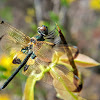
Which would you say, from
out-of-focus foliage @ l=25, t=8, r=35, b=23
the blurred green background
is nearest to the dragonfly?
the blurred green background

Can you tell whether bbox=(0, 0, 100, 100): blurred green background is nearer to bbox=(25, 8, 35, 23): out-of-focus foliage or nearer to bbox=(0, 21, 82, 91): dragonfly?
bbox=(25, 8, 35, 23): out-of-focus foliage

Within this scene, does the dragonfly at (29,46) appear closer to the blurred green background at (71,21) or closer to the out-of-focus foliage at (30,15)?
the blurred green background at (71,21)

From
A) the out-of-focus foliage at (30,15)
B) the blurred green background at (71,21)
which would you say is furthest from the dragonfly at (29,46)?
the out-of-focus foliage at (30,15)

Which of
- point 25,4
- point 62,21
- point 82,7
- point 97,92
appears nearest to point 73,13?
point 82,7

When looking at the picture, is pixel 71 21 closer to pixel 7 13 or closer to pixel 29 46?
pixel 7 13

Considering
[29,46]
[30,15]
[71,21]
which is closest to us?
[29,46]

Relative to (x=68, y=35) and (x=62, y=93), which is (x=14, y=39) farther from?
(x=68, y=35)

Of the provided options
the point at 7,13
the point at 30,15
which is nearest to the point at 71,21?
the point at 30,15
